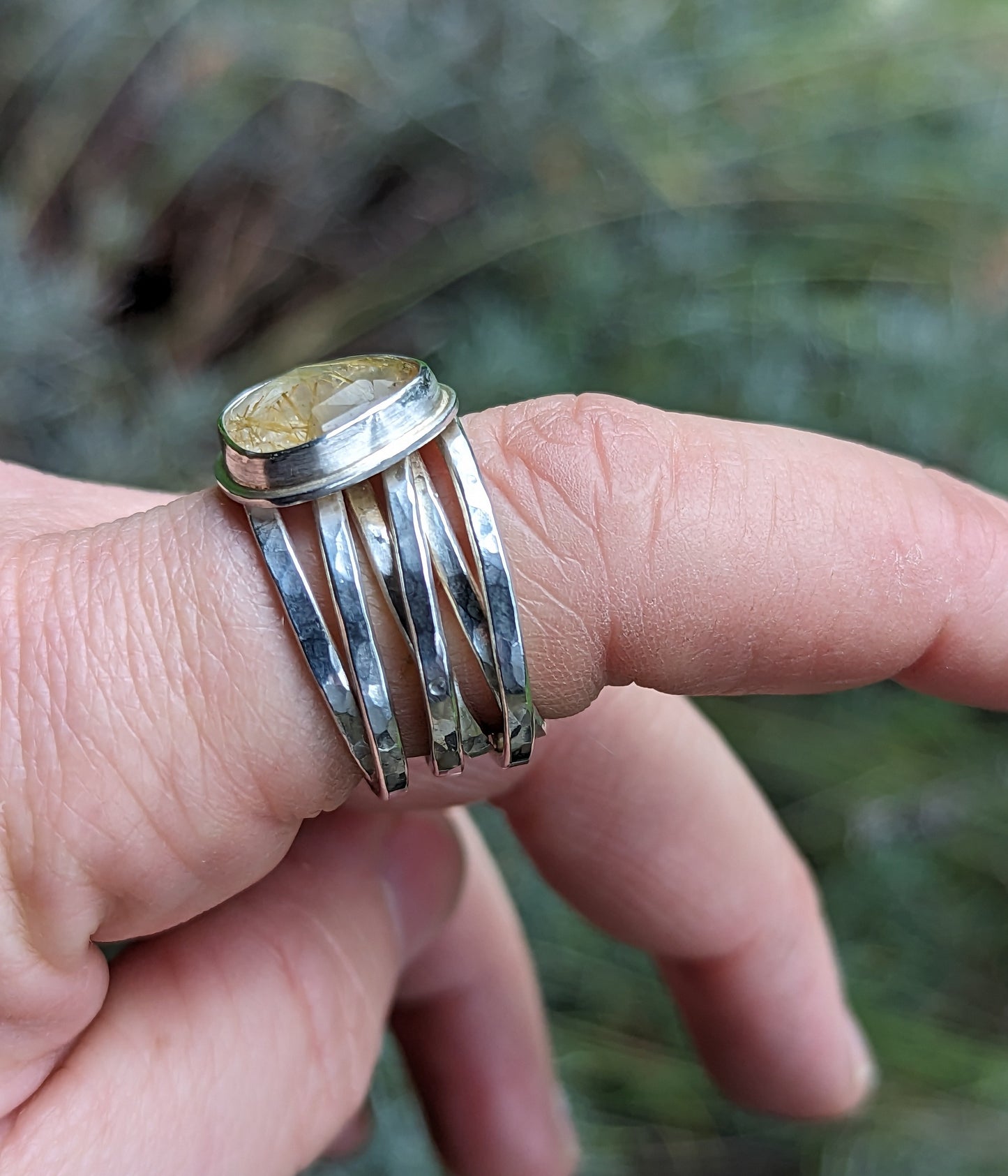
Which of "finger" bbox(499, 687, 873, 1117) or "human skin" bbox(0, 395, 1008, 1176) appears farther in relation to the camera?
"finger" bbox(499, 687, 873, 1117)

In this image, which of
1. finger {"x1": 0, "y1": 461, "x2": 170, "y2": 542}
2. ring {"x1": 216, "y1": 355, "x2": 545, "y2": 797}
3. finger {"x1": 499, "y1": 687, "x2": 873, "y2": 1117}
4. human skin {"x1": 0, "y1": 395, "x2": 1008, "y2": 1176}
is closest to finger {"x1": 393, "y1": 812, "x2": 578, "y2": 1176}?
finger {"x1": 499, "y1": 687, "x2": 873, "y2": 1117}

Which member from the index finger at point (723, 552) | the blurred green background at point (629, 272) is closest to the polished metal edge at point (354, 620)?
the index finger at point (723, 552)

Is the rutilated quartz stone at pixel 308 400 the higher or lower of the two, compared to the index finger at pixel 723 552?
higher

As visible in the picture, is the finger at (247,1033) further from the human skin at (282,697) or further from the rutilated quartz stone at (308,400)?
the rutilated quartz stone at (308,400)

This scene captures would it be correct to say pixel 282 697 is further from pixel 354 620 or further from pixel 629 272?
pixel 629 272

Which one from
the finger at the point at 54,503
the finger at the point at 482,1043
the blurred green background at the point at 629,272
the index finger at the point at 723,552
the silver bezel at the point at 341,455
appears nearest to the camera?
the silver bezel at the point at 341,455

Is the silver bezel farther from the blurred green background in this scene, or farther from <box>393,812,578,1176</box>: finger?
the blurred green background

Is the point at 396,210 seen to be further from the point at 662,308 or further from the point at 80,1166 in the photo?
the point at 80,1166
